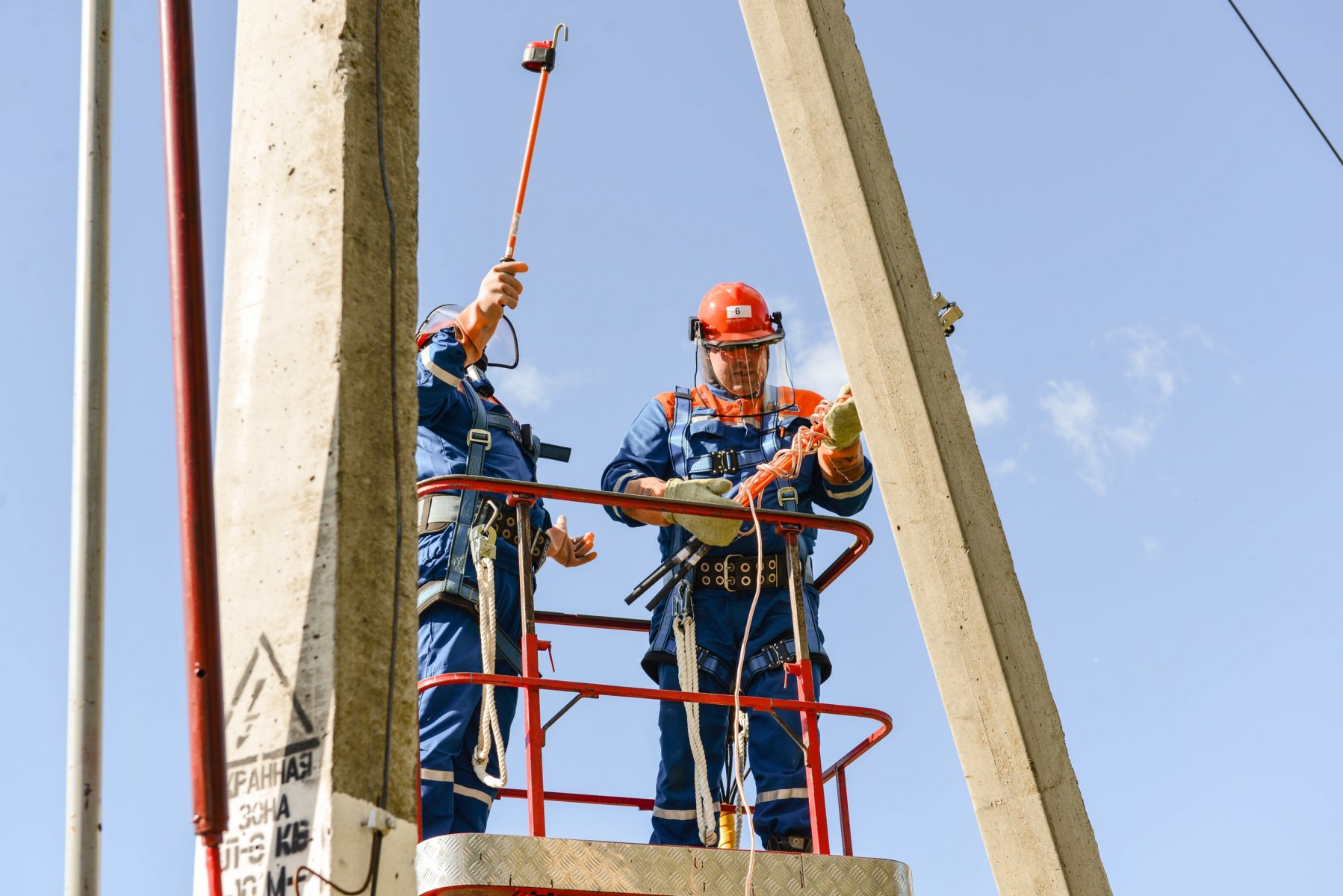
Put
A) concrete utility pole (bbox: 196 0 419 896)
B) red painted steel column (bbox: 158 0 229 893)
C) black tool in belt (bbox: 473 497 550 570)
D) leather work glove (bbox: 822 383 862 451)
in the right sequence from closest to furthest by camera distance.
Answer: red painted steel column (bbox: 158 0 229 893) < concrete utility pole (bbox: 196 0 419 896) < black tool in belt (bbox: 473 497 550 570) < leather work glove (bbox: 822 383 862 451)

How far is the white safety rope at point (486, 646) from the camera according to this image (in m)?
4.80

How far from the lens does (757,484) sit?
5754 mm

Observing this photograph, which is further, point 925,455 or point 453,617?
point 453,617

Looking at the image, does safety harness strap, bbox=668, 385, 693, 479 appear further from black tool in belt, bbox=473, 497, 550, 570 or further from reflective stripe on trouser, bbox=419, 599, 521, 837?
reflective stripe on trouser, bbox=419, 599, 521, 837

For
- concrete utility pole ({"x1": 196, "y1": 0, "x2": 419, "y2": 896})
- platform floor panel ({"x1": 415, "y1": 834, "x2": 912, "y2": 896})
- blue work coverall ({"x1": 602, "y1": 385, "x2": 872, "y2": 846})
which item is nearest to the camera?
concrete utility pole ({"x1": 196, "y1": 0, "x2": 419, "y2": 896})

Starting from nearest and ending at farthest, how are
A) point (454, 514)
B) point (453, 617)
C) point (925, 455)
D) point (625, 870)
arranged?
point (925, 455) < point (625, 870) < point (453, 617) < point (454, 514)

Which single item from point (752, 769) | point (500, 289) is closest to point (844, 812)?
point (752, 769)

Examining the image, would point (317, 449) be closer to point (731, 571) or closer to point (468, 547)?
point (468, 547)

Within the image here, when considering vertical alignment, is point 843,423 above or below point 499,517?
above

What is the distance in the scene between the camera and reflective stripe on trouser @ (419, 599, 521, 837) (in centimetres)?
484

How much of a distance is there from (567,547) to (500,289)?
96cm

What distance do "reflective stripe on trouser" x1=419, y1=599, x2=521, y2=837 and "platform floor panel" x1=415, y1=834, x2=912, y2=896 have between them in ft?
1.89

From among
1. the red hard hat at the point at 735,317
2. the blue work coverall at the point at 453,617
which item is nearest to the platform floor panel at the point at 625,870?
the blue work coverall at the point at 453,617

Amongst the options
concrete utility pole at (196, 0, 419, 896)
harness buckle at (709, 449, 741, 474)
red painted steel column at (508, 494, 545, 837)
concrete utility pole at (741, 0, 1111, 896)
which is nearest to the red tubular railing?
red painted steel column at (508, 494, 545, 837)
